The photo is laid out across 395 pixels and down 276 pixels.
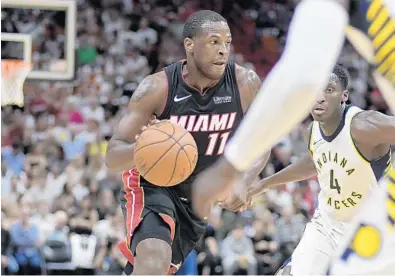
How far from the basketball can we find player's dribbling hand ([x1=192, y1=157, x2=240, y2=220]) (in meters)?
1.70

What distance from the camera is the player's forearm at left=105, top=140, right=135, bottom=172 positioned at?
457 cm

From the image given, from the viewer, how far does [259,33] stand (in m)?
15.5

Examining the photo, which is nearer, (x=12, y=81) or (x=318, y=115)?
(x=318, y=115)

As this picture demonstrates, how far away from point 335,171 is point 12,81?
3.42 m

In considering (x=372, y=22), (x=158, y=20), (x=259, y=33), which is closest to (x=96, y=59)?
(x=158, y=20)

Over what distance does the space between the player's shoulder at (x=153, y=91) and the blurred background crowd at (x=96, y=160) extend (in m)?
3.80

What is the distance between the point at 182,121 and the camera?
16.2 feet

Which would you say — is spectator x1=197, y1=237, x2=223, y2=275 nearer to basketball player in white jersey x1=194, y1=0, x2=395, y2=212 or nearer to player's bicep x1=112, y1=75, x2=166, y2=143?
player's bicep x1=112, y1=75, x2=166, y2=143

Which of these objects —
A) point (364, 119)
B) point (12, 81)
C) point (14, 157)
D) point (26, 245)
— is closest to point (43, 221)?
point (26, 245)

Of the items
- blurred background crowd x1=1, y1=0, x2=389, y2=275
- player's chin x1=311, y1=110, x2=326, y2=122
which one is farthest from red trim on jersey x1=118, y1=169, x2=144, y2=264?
blurred background crowd x1=1, y1=0, x2=389, y2=275

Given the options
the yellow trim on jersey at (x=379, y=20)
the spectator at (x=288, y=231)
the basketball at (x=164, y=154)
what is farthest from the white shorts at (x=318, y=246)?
the spectator at (x=288, y=231)

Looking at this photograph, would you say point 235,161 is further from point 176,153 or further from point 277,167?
point 277,167

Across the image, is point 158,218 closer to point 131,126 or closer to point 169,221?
point 169,221

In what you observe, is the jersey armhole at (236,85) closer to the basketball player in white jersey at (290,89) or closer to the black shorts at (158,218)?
the black shorts at (158,218)
